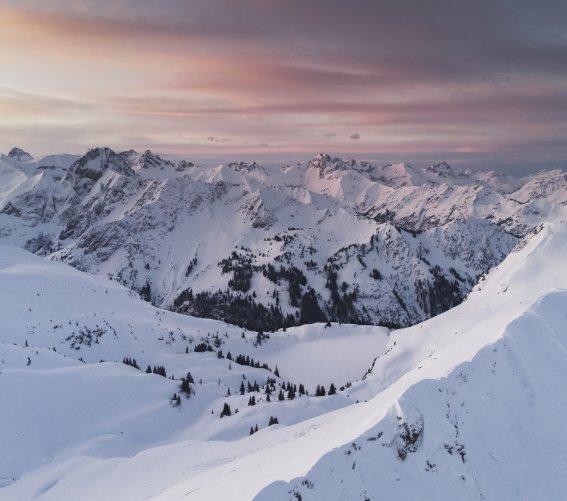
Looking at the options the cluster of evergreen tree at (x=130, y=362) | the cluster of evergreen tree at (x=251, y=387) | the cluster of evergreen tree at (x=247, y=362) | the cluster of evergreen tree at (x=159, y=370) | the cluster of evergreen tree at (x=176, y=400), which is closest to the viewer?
the cluster of evergreen tree at (x=176, y=400)

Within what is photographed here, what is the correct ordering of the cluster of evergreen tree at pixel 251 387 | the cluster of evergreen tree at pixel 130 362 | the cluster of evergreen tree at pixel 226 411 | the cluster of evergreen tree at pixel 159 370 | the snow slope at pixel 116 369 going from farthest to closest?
the cluster of evergreen tree at pixel 130 362
the cluster of evergreen tree at pixel 159 370
the cluster of evergreen tree at pixel 251 387
the cluster of evergreen tree at pixel 226 411
the snow slope at pixel 116 369

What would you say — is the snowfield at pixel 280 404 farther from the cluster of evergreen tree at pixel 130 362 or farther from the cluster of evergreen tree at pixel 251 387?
the cluster of evergreen tree at pixel 130 362

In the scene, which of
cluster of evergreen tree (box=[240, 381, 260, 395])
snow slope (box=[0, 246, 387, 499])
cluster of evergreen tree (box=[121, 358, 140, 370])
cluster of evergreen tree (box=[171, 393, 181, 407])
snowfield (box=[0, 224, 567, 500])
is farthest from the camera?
cluster of evergreen tree (box=[121, 358, 140, 370])

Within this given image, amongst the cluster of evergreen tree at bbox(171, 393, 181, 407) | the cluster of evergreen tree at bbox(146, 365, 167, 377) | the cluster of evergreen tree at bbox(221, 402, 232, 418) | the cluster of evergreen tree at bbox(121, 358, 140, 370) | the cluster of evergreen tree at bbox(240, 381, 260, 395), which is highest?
the cluster of evergreen tree at bbox(171, 393, 181, 407)

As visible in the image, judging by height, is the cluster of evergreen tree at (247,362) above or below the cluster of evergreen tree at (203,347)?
below

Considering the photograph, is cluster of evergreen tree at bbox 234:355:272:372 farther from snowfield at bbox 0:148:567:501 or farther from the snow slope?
the snow slope

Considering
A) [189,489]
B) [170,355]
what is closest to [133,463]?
[189,489]

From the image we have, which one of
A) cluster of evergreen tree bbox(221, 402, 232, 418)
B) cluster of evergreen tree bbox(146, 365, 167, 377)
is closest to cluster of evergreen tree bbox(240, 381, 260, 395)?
cluster of evergreen tree bbox(221, 402, 232, 418)

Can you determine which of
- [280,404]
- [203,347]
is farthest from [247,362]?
[280,404]

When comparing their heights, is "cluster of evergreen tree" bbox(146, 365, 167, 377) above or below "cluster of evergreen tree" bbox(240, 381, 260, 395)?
above

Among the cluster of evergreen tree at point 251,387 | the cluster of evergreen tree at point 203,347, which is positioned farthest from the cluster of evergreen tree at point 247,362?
the cluster of evergreen tree at point 251,387

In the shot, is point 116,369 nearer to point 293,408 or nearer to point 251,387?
point 251,387
